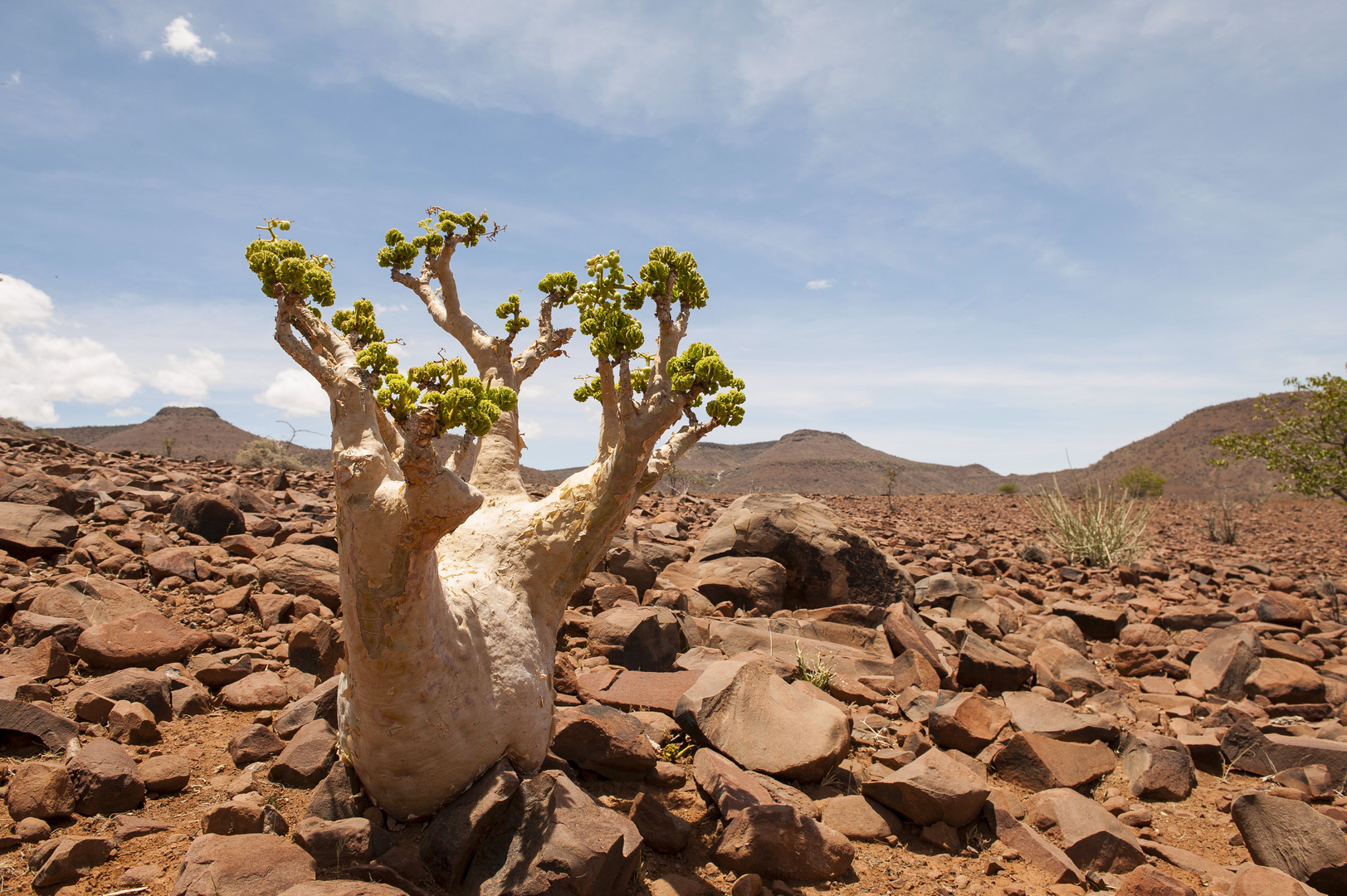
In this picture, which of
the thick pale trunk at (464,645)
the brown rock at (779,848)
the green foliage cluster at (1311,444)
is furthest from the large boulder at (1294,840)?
the green foliage cluster at (1311,444)

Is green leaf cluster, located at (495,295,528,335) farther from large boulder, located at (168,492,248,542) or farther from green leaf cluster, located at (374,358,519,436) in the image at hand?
large boulder, located at (168,492,248,542)

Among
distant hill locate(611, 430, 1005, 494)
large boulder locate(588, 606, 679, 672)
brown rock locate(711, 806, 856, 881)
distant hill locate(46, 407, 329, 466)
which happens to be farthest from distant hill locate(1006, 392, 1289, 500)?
distant hill locate(46, 407, 329, 466)

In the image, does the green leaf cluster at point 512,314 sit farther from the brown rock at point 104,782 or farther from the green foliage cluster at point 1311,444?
the green foliage cluster at point 1311,444

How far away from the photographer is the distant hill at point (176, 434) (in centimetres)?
4816

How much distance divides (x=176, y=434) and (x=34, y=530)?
2214 inches

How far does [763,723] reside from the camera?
182 inches

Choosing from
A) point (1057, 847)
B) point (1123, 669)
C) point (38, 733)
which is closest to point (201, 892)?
point (38, 733)

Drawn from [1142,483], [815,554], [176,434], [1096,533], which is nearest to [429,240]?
[815,554]

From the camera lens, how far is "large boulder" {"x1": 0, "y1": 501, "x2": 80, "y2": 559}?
6.08 metres

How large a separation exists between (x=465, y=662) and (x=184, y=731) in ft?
7.39

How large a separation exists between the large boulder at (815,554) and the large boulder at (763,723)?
12.4 ft

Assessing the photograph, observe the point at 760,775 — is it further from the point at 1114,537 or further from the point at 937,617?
the point at 1114,537

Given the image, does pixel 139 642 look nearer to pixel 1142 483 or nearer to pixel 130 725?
pixel 130 725

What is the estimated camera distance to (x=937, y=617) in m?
8.41
